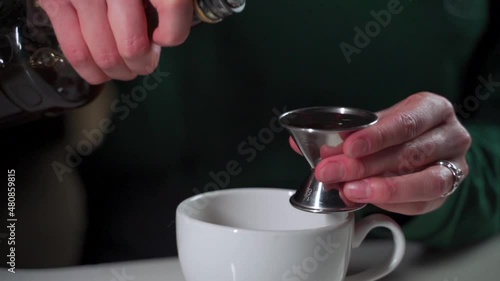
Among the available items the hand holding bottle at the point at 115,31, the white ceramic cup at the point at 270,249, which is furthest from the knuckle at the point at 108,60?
the white ceramic cup at the point at 270,249

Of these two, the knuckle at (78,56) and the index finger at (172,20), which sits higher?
the index finger at (172,20)

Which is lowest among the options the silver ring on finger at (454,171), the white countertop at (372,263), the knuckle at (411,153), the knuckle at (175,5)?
the white countertop at (372,263)

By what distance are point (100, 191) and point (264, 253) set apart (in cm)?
44

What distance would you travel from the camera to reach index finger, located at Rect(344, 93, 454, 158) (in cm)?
52

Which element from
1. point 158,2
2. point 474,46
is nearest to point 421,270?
point 158,2

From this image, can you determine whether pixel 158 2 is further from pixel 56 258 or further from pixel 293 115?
pixel 56 258

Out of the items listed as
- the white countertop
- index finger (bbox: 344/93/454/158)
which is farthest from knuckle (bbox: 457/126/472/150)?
the white countertop

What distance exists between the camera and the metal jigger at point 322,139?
1.64 ft

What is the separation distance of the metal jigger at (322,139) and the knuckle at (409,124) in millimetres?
54

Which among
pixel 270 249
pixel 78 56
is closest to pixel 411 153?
pixel 270 249

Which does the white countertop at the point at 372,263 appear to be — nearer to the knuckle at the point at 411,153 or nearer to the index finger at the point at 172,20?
the knuckle at the point at 411,153

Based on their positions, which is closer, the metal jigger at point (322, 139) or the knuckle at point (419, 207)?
the metal jigger at point (322, 139)

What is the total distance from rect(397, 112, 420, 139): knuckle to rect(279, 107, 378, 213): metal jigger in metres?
0.05

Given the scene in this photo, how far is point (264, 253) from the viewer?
0.47 metres
